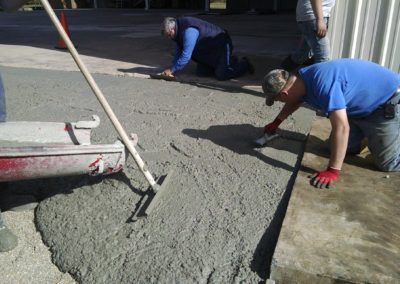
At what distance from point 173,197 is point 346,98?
51.4 inches

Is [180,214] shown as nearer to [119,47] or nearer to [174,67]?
[174,67]

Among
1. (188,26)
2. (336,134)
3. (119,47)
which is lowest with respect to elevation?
(119,47)

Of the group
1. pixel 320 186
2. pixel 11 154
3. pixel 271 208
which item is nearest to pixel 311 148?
pixel 320 186

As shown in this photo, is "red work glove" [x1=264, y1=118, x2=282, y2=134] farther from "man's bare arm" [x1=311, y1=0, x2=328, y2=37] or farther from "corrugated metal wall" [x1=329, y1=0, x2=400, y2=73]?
"corrugated metal wall" [x1=329, y1=0, x2=400, y2=73]

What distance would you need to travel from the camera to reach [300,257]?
1873 millimetres

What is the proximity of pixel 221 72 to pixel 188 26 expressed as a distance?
0.72 m

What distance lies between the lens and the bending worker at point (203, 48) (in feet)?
15.5

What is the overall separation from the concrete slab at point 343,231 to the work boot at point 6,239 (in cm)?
151

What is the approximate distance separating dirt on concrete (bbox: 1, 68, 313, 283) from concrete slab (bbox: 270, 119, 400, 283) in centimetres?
13

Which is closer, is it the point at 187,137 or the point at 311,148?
the point at 311,148

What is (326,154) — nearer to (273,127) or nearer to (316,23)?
(273,127)

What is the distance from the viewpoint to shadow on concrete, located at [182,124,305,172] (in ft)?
9.78

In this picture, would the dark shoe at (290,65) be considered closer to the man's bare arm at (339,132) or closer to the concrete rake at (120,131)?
the man's bare arm at (339,132)

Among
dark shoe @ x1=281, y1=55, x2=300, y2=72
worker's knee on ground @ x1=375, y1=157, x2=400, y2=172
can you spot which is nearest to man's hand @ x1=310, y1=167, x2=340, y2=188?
worker's knee on ground @ x1=375, y1=157, x2=400, y2=172
